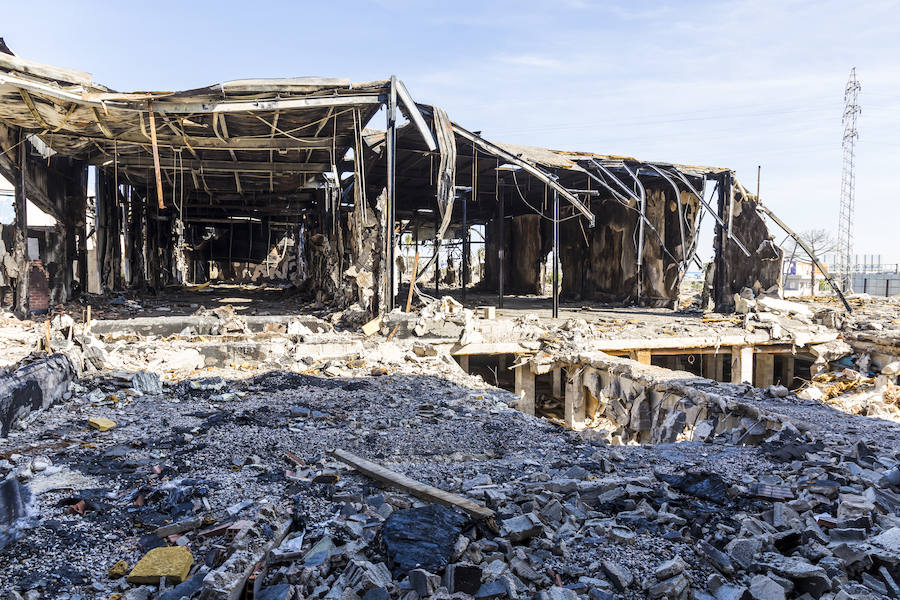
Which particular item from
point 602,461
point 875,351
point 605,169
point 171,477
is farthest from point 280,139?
point 875,351

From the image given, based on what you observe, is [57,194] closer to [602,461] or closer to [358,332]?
[358,332]

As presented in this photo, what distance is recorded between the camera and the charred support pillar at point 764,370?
38.2 ft

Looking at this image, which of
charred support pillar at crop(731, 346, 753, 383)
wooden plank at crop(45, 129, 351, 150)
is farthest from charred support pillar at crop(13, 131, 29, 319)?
charred support pillar at crop(731, 346, 753, 383)

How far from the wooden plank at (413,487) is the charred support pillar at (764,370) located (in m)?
10.8

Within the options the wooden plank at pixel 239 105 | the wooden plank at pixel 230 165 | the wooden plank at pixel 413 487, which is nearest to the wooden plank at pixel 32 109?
the wooden plank at pixel 239 105

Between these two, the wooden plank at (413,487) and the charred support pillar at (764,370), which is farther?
the charred support pillar at (764,370)

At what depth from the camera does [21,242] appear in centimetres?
967

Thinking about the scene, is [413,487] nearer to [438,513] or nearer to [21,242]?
[438,513]

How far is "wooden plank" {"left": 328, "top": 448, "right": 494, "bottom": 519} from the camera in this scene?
2770 mm

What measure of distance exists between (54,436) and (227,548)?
2.73 meters

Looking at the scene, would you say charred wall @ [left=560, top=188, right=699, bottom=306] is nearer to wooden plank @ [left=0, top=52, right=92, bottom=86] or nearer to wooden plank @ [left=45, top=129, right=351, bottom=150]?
wooden plank @ [left=45, top=129, right=351, bottom=150]

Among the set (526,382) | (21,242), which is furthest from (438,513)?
(21,242)

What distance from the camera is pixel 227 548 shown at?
245cm

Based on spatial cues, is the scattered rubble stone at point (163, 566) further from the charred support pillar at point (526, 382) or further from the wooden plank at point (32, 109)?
the wooden plank at point (32, 109)
